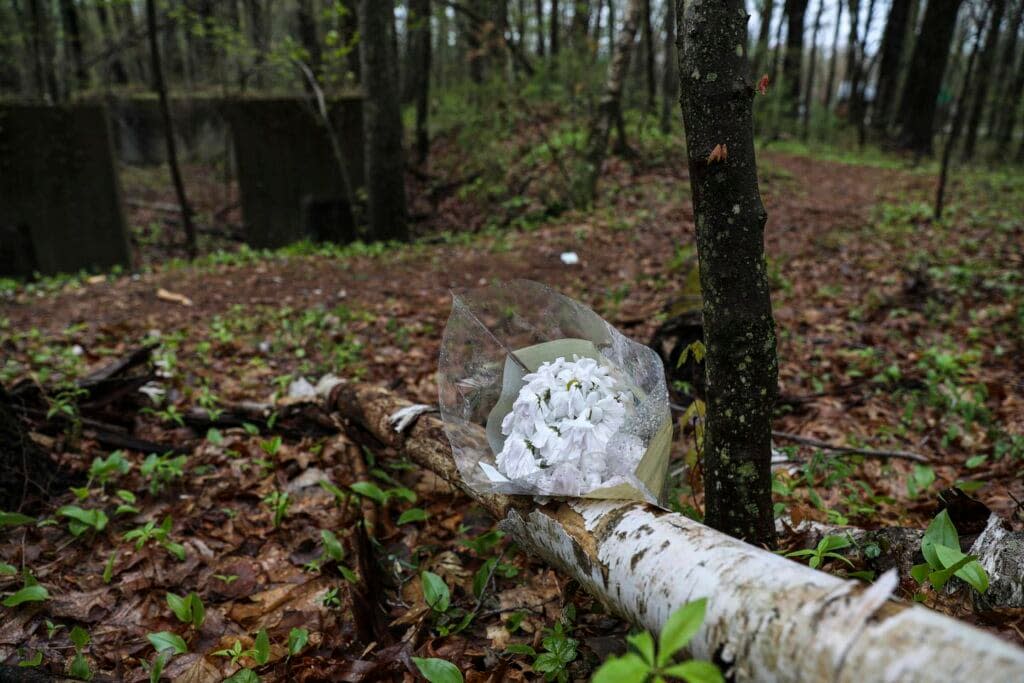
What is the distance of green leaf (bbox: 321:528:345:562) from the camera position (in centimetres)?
224

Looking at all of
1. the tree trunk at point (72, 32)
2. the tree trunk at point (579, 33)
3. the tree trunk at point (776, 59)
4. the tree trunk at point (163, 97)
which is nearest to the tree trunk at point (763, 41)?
the tree trunk at point (776, 59)

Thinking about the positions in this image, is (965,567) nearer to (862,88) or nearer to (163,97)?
(163,97)

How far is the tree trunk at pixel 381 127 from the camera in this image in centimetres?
725

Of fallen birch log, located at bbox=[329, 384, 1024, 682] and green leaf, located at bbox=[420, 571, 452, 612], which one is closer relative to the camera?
fallen birch log, located at bbox=[329, 384, 1024, 682]

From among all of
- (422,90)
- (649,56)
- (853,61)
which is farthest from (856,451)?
(853,61)

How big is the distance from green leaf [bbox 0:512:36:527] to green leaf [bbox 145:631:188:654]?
786 mm

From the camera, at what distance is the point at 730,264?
1.56 meters

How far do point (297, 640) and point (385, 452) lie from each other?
119 cm

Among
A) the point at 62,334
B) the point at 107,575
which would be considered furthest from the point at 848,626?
the point at 62,334

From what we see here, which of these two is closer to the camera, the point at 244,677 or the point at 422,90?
the point at 244,677

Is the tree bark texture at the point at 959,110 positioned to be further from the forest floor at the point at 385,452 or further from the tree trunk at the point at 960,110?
the forest floor at the point at 385,452

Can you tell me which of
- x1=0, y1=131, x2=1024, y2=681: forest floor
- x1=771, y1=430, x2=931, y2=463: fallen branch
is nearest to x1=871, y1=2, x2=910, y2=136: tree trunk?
x1=0, y1=131, x2=1024, y2=681: forest floor

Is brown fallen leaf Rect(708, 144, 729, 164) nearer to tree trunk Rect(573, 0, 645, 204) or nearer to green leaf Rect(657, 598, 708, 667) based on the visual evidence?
green leaf Rect(657, 598, 708, 667)

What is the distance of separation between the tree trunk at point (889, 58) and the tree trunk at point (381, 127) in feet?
45.4
